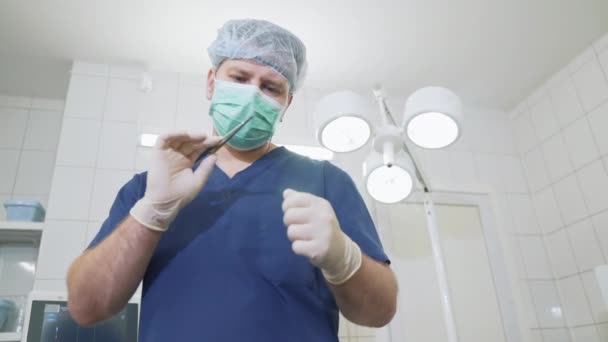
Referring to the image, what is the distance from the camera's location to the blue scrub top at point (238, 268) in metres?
0.62

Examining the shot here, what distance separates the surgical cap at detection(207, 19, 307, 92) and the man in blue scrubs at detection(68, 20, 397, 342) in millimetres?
118

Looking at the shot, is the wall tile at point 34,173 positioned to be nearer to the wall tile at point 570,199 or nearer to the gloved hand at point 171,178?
the gloved hand at point 171,178

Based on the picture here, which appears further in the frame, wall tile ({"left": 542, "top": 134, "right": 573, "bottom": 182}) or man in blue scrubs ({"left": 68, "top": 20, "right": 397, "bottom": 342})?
wall tile ({"left": 542, "top": 134, "right": 573, "bottom": 182})

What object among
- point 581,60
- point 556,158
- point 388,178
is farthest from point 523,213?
point 388,178

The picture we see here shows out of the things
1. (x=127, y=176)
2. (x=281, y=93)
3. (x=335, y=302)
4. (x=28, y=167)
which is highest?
(x=28, y=167)

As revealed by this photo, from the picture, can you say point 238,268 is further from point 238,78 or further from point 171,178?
point 238,78

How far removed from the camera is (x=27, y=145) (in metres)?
2.21

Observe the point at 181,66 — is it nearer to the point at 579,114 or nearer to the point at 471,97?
the point at 471,97

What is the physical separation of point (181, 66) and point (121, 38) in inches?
11.6

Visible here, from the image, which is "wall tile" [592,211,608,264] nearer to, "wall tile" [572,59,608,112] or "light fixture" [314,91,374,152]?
"wall tile" [572,59,608,112]

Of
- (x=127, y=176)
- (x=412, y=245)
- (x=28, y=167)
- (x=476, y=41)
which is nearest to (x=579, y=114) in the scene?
(x=476, y=41)

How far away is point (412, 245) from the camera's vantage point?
2.15 meters

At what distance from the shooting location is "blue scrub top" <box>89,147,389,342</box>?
24.2 inches

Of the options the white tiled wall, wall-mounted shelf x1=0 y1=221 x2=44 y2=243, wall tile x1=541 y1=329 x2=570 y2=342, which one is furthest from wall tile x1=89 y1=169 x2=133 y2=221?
wall tile x1=541 y1=329 x2=570 y2=342
